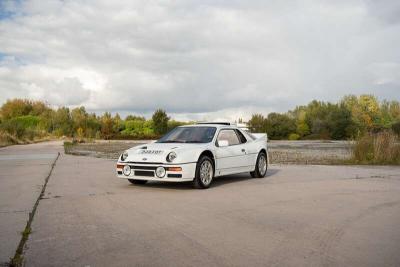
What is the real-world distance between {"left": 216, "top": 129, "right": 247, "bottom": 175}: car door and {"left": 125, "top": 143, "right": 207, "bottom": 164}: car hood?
0.72 m

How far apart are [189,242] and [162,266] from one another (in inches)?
39.7

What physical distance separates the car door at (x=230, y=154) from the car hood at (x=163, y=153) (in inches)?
28.4

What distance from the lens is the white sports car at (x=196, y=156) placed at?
33.6 ft

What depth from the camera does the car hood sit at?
33.8 ft

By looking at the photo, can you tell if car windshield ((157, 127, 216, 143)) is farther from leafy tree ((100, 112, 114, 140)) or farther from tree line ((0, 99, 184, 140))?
leafy tree ((100, 112, 114, 140))

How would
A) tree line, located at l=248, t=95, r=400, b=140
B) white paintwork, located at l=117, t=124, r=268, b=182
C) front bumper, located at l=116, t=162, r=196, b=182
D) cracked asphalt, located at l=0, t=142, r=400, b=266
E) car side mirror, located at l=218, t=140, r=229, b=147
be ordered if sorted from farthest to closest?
tree line, located at l=248, t=95, r=400, b=140 → car side mirror, located at l=218, t=140, r=229, b=147 → white paintwork, located at l=117, t=124, r=268, b=182 → front bumper, located at l=116, t=162, r=196, b=182 → cracked asphalt, located at l=0, t=142, r=400, b=266

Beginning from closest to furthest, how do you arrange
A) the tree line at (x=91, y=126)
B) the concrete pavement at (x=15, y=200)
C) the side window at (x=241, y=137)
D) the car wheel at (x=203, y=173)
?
the concrete pavement at (x=15, y=200)
the car wheel at (x=203, y=173)
the side window at (x=241, y=137)
the tree line at (x=91, y=126)

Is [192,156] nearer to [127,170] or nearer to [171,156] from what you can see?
[171,156]

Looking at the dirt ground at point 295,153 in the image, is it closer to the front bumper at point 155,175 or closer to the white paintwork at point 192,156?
the white paintwork at point 192,156

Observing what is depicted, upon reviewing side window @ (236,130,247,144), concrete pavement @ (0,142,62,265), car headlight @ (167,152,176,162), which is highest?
side window @ (236,130,247,144)

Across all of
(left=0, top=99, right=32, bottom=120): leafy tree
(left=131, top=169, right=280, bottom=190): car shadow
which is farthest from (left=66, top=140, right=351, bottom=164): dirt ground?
(left=0, top=99, right=32, bottom=120): leafy tree

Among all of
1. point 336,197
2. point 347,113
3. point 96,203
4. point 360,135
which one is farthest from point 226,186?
point 347,113

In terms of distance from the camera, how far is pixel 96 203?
854 cm

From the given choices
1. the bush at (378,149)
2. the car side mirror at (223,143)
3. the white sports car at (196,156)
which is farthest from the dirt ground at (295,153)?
the car side mirror at (223,143)
